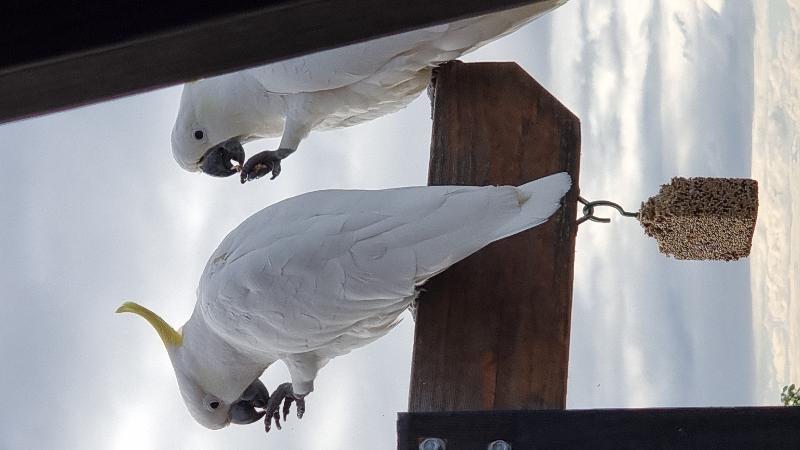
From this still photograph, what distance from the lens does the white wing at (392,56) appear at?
129cm

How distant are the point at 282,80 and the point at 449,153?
0.47 m

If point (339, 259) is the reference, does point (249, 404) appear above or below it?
below

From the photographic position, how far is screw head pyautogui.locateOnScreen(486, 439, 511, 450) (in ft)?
2.49

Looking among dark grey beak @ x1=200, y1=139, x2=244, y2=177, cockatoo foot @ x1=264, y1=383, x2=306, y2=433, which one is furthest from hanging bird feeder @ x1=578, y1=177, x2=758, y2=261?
dark grey beak @ x1=200, y1=139, x2=244, y2=177

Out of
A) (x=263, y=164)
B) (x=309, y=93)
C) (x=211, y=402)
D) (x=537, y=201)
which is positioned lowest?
(x=211, y=402)

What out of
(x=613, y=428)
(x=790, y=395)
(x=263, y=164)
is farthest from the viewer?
(x=790, y=395)

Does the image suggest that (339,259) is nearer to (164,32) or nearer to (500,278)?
(500,278)

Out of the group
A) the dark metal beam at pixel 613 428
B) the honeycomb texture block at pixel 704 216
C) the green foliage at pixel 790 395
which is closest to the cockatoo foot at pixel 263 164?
the honeycomb texture block at pixel 704 216

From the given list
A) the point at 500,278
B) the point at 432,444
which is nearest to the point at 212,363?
the point at 500,278

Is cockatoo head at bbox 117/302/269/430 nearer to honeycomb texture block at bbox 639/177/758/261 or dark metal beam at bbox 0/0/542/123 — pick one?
honeycomb texture block at bbox 639/177/758/261

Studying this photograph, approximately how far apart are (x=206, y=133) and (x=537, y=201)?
984 mm

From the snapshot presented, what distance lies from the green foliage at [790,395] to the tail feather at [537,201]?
1.55m

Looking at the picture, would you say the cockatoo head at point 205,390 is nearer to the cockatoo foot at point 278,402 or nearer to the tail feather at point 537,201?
the cockatoo foot at point 278,402

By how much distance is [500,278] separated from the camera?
3.88 ft
